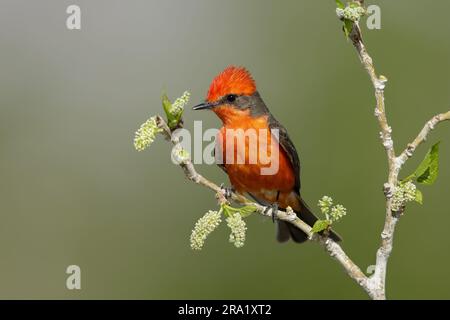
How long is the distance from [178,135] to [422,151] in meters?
5.49

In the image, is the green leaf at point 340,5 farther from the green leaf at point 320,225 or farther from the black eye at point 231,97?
the black eye at point 231,97

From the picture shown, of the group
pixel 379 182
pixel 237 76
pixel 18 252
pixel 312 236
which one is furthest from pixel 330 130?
pixel 312 236

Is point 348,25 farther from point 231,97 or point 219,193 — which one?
point 231,97


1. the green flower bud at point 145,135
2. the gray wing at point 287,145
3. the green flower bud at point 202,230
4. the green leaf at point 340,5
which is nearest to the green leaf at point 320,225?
the green flower bud at point 202,230

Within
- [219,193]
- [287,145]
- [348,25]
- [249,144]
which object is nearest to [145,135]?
[219,193]

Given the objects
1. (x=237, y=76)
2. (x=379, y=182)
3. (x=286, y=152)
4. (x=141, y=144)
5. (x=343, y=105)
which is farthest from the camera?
(x=343, y=105)

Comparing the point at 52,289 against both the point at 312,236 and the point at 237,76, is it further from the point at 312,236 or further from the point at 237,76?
the point at 312,236

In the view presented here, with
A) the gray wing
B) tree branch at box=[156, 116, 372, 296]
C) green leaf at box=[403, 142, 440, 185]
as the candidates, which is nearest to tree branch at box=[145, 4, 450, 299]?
tree branch at box=[156, 116, 372, 296]

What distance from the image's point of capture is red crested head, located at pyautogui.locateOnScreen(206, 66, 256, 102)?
5352 mm

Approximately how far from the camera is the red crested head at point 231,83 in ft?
17.6

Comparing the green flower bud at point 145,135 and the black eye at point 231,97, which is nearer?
the green flower bud at point 145,135

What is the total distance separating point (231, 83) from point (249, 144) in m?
0.52

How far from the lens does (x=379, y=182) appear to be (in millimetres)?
8031

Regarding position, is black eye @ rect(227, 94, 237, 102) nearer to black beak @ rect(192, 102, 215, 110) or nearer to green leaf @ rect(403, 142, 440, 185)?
black beak @ rect(192, 102, 215, 110)
